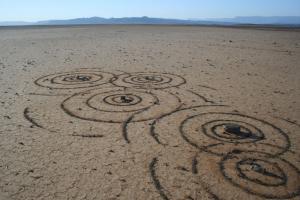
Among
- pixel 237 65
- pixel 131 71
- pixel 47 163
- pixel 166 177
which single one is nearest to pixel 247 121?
pixel 166 177

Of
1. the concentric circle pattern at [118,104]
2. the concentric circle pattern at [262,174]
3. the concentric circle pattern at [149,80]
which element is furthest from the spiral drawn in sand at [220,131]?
the concentric circle pattern at [149,80]

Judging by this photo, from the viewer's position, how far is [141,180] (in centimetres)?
334

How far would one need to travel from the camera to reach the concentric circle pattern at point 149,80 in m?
7.19

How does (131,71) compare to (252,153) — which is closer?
(252,153)

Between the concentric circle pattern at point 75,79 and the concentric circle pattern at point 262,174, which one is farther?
the concentric circle pattern at point 75,79

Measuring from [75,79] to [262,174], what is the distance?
550 cm

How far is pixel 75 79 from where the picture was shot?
7730 mm

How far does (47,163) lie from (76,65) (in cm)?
652

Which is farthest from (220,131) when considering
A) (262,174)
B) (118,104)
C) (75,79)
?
(75,79)

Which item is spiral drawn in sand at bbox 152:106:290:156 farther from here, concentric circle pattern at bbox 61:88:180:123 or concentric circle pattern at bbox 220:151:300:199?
concentric circle pattern at bbox 61:88:180:123

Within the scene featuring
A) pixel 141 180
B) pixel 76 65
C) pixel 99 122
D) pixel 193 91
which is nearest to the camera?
pixel 141 180

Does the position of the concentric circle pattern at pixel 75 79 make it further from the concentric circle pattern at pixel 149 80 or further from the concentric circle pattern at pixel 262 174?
the concentric circle pattern at pixel 262 174

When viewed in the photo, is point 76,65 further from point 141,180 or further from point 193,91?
point 141,180

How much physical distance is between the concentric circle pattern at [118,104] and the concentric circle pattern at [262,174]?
72.4 inches
